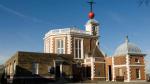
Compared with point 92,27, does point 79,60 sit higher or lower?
lower

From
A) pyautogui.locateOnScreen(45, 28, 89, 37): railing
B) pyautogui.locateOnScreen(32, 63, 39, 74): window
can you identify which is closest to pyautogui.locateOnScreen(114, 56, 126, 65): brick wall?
pyautogui.locateOnScreen(45, 28, 89, 37): railing

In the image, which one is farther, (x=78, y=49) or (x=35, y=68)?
(x=78, y=49)

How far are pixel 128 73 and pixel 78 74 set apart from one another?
8.67 meters

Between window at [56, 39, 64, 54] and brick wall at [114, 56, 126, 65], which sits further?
window at [56, 39, 64, 54]

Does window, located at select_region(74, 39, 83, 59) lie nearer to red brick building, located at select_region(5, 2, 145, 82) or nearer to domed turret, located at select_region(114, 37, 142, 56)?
red brick building, located at select_region(5, 2, 145, 82)

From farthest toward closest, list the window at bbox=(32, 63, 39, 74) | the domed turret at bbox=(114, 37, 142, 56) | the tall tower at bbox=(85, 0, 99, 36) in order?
the tall tower at bbox=(85, 0, 99, 36) → the domed turret at bbox=(114, 37, 142, 56) → the window at bbox=(32, 63, 39, 74)

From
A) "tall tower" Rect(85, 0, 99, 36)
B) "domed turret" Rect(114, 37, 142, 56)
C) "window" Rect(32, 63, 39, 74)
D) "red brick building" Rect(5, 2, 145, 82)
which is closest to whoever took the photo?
"window" Rect(32, 63, 39, 74)

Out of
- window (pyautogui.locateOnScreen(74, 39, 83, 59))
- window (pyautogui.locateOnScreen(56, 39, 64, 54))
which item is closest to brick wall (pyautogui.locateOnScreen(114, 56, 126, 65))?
window (pyautogui.locateOnScreen(74, 39, 83, 59))

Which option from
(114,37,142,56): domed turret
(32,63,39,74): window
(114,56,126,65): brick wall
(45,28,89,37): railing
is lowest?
(32,63,39,74): window

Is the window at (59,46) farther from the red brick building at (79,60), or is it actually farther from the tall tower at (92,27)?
the tall tower at (92,27)

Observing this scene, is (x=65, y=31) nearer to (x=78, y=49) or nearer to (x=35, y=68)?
(x=78, y=49)

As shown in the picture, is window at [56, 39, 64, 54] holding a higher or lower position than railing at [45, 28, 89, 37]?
lower

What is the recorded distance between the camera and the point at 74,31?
177ft

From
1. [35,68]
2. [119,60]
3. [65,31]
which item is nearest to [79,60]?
[65,31]
